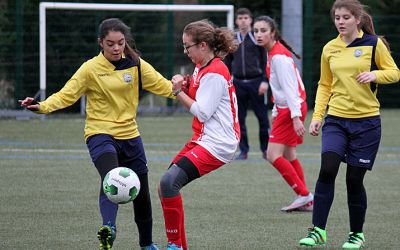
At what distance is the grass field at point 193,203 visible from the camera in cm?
704

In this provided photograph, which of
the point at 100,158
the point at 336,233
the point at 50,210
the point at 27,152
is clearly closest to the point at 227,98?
the point at 100,158

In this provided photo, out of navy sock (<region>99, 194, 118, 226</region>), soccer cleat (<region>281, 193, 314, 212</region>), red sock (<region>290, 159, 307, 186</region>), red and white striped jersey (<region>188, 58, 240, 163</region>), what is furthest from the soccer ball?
red sock (<region>290, 159, 307, 186</region>)

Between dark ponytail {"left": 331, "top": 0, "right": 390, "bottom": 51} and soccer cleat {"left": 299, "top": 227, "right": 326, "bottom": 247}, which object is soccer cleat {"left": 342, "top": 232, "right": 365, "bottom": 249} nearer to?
soccer cleat {"left": 299, "top": 227, "right": 326, "bottom": 247}

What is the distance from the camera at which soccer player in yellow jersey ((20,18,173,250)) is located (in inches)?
251

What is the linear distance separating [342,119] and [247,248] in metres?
1.20

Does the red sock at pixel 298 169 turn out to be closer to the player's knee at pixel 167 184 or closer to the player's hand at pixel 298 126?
the player's hand at pixel 298 126

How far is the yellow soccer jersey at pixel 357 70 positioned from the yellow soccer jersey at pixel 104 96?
5.08 ft

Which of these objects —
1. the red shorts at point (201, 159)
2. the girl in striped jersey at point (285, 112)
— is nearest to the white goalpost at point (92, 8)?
the girl in striped jersey at point (285, 112)

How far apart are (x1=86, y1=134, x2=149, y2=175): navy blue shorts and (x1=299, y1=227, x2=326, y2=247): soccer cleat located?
1.30 meters

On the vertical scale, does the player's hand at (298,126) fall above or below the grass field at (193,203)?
above

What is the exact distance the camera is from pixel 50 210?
8.25m

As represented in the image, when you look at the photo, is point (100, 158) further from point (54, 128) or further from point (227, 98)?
point (54, 128)

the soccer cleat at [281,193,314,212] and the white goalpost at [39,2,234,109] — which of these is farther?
the white goalpost at [39,2,234,109]

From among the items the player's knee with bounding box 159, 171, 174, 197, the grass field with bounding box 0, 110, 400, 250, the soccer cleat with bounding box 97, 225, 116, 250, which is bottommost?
the grass field with bounding box 0, 110, 400, 250
